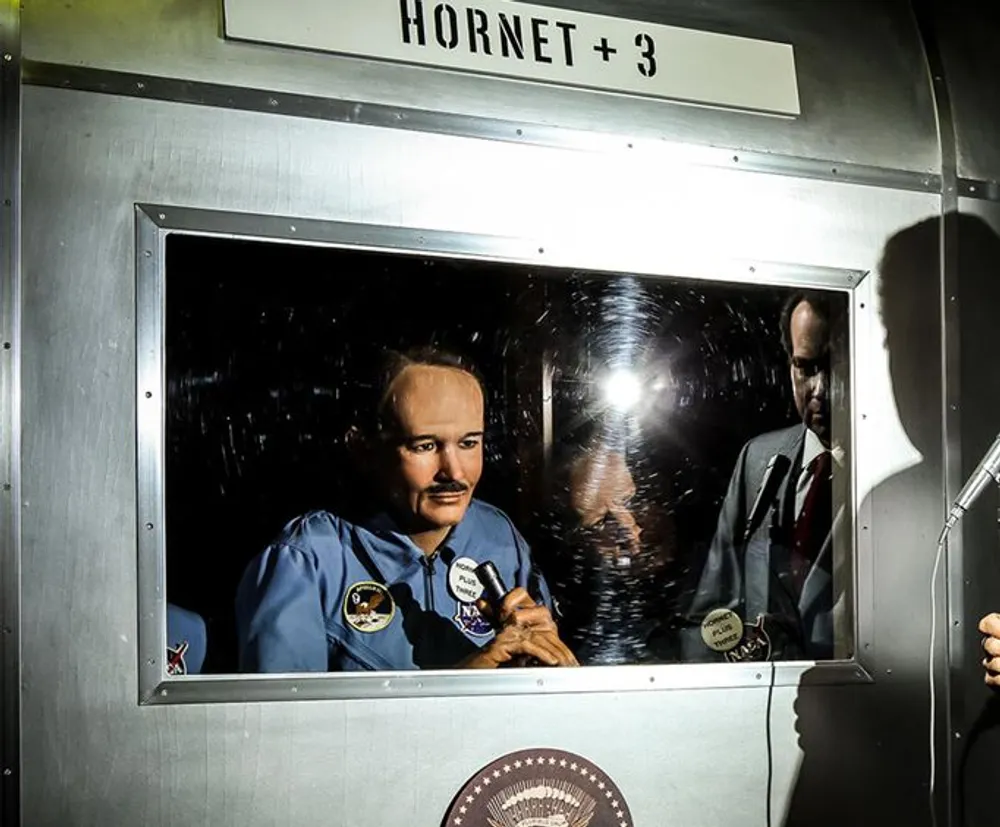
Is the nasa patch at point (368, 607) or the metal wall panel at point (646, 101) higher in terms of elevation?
the metal wall panel at point (646, 101)

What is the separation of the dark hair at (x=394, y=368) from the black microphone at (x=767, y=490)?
67cm

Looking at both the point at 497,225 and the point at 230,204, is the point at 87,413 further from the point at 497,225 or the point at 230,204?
the point at 497,225

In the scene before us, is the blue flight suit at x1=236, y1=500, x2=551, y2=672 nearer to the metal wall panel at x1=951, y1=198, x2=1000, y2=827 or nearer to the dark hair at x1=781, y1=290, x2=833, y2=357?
the dark hair at x1=781, y1=290, x2=833, y2=357

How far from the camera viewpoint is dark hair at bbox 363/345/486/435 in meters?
2.37

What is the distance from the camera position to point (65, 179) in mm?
2195

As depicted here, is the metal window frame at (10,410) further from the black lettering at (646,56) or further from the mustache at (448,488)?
the black lettering at (646,56)

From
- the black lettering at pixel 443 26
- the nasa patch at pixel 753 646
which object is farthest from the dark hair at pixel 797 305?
the black lettering at pixel 443 26

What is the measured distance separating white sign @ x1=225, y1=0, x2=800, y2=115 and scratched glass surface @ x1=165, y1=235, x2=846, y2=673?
398 millimetres

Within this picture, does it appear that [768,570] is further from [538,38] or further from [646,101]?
[538,38]

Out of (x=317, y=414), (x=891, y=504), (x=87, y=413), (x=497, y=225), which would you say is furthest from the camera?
(x=891, y=504)

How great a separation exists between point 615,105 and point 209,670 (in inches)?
54.6

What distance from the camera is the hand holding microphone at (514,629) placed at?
2.44 meters

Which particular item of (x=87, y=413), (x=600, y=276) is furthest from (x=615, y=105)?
(x=87, y=413)

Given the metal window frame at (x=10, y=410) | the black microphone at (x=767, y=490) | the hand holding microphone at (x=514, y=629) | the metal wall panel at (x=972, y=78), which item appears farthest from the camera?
the metal wall panel at (x=972, y=78)
